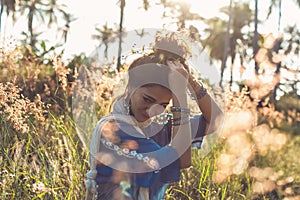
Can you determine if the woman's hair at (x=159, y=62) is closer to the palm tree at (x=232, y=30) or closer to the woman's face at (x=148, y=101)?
the woman's face at (x=148, y=101)

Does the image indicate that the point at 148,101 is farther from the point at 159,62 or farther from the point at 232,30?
the point at 232,30

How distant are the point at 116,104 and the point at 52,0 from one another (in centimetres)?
4190

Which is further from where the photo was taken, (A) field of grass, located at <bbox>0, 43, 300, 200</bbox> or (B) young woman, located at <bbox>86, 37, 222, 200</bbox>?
(A) field of grass, located at <bbox>0, 43, 300, 200</bbox>

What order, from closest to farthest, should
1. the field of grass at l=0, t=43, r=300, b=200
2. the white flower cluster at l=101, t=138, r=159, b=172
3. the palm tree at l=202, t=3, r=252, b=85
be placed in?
1. the white flower cluster at l=101, t=138, r=159, b=172
2. the field of grass at l=0, t=43, r=300, b=200
3. the palm tree at l=202, t=3, r=252, b=85

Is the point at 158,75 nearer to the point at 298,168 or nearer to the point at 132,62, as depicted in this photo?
the point at 132,62

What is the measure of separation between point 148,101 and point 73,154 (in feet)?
5.81

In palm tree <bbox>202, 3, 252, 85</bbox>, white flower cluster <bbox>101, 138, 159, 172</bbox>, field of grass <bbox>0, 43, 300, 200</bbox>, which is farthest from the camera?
palm tree <bbox>202, 3, 252, 85</bbox>

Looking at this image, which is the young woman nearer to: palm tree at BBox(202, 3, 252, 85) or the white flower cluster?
the white flower cluster

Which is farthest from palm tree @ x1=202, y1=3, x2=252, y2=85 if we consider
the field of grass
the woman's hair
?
the woman's hair

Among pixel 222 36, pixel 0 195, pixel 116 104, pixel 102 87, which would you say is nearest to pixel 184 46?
pixel 116 104

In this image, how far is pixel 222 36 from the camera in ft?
154

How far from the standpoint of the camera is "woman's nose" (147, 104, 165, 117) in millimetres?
2238

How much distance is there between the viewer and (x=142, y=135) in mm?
2234

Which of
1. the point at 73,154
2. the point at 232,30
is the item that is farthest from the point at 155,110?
the point at 232,30
